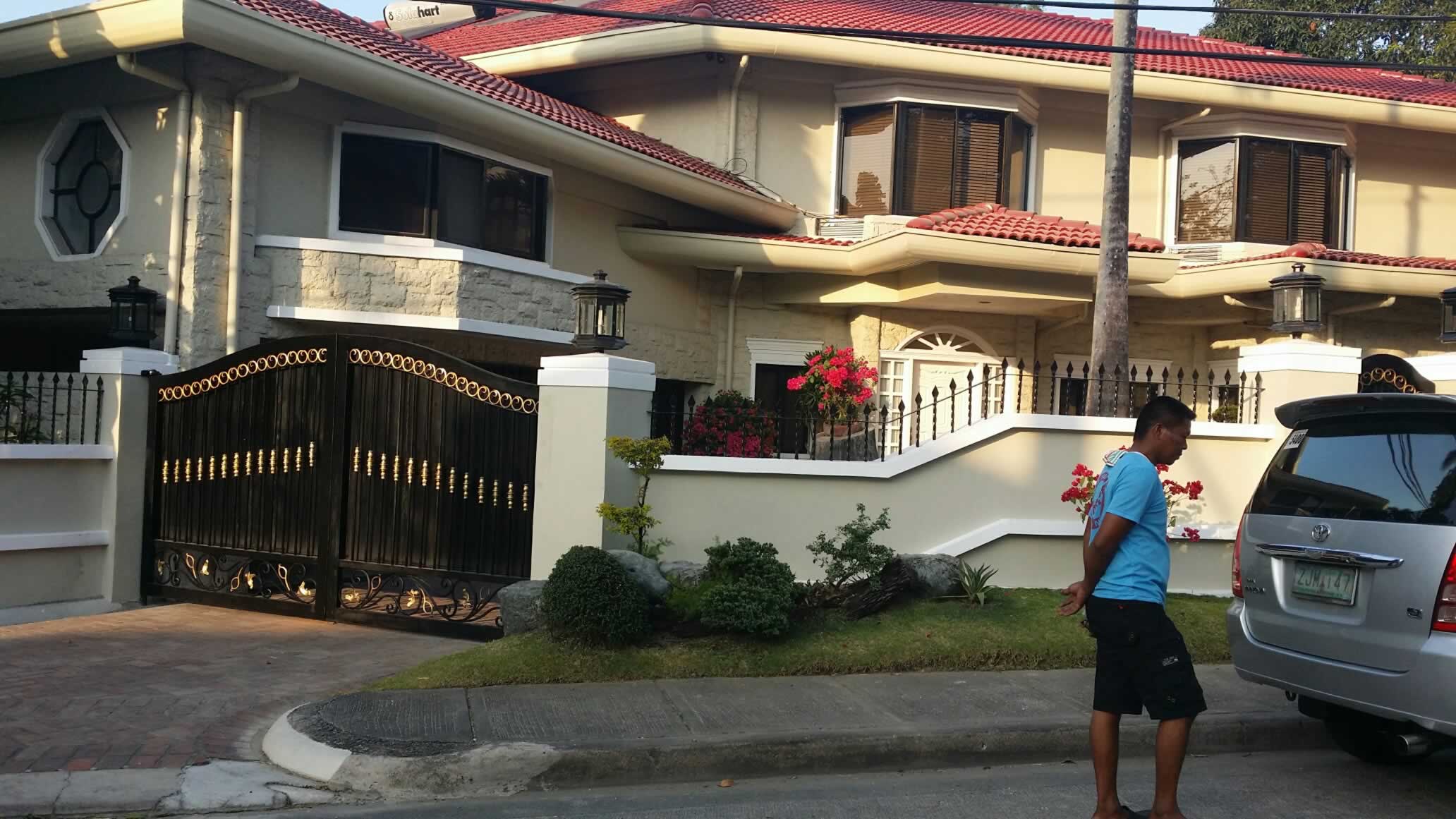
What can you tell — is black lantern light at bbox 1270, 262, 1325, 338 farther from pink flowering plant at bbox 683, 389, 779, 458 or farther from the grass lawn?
pink flowering plant at bbox 683, 389, 779, 458

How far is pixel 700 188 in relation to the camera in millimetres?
14023

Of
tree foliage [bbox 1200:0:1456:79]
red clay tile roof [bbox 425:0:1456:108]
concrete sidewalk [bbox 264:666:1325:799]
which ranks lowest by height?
concrete sidewalk [bbox 264:666:1325:799]

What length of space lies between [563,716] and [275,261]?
6.70 metres

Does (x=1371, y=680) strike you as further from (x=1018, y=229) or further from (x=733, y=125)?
(x=733, y=125)

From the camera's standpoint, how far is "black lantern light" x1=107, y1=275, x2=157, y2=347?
9.79 m

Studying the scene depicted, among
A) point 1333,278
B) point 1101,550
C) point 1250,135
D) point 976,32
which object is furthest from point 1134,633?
point 976,32

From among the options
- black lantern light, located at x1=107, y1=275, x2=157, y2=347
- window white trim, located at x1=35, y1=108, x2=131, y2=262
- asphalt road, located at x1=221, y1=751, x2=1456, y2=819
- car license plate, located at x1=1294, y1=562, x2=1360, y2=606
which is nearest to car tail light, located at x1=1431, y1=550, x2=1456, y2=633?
car license plate, located at x1=1294, y1=562, x2=1360, y2=606

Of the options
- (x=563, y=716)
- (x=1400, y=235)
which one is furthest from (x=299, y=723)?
(x=1400, y=235)

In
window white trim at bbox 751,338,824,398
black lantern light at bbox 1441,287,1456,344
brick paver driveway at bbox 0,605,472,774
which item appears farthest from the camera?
window white trim at bbox 751,338,824,398

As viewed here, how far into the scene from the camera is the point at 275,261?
11227mm

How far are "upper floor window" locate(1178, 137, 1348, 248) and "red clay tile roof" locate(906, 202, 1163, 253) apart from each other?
111 inches

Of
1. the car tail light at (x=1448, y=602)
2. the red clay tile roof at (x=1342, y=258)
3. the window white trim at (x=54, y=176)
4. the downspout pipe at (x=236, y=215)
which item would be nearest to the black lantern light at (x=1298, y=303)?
the red clay tile roof at (x=1342, y=258)

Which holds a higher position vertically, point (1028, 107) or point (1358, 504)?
point (1028, 107)

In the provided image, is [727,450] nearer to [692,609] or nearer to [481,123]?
[692,609]
